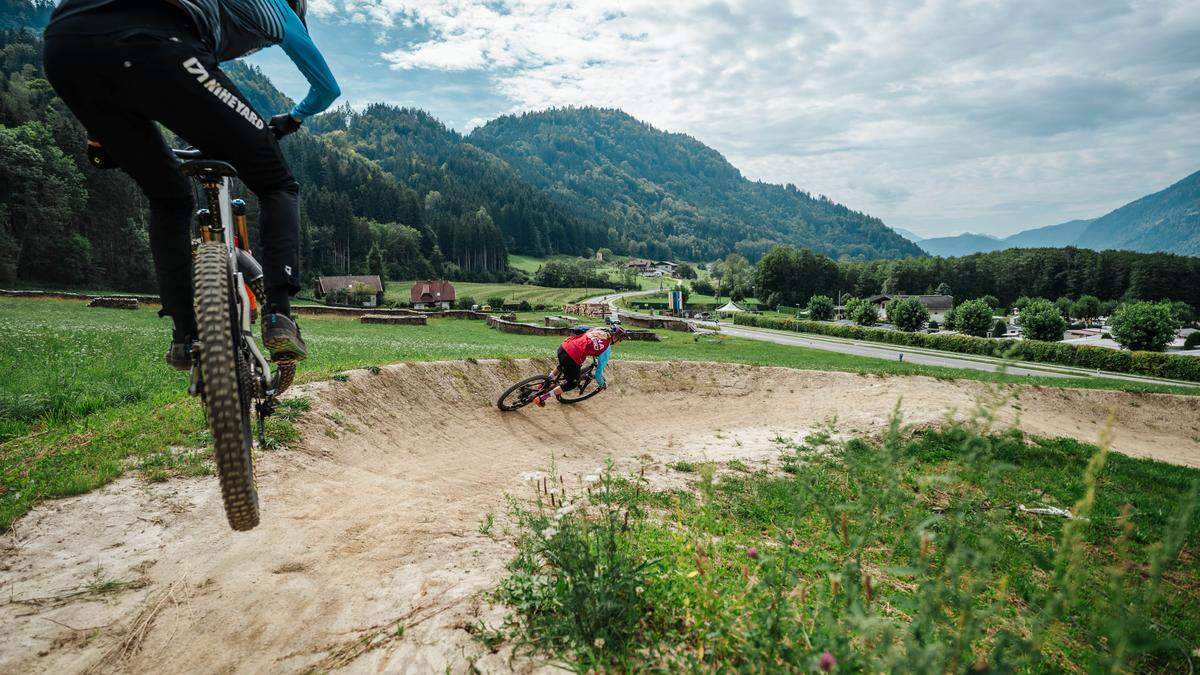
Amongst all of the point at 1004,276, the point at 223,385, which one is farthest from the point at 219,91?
the point at 1004,276

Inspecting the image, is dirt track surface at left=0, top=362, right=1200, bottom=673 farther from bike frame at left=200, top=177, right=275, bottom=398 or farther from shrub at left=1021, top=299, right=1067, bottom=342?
shrub at left=1021, top=299, right=1067, bottom=342

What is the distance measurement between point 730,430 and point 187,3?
13.6m

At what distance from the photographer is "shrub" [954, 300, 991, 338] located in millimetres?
68812

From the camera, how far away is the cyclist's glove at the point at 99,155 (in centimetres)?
338

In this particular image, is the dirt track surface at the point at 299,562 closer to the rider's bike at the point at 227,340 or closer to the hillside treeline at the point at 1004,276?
the rider's bike at the point at 227,340

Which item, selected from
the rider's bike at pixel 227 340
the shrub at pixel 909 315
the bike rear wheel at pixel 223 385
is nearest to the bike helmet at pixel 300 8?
the rider's bike at pixel 227 340

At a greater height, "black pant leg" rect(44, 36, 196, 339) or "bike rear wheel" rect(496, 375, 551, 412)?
"black pant leg" rect(44, 36, 196, 339)

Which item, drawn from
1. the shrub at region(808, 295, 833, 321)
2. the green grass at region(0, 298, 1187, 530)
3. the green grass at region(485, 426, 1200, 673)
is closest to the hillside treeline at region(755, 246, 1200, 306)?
the shrub at region(808, 295, 833, 321)

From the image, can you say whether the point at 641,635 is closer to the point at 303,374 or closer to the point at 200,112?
the point at 200,112

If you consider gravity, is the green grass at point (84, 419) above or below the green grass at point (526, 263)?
below

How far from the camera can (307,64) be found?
12.1 feet

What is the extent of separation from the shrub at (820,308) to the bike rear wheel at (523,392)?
9026cm

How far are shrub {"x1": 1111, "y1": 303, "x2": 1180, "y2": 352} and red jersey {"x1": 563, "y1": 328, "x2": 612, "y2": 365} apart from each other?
7040 centimetres

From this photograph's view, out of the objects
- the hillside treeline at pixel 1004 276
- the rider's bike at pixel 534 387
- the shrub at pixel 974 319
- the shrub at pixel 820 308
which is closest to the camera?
the rider's bike at pixel 534 387
